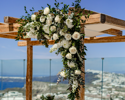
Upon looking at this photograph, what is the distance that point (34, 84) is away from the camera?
307 inches

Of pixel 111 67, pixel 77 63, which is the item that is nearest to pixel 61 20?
pixel 77 63

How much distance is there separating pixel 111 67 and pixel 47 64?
2.60 metres

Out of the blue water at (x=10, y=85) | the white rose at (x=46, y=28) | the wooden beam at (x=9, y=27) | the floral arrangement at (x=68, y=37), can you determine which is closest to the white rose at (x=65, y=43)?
the floral arrangement at (x=68, y=37)

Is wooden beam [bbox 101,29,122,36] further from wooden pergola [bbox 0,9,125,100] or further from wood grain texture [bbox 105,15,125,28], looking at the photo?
wood grain texture [bbox 105,15,125,28]

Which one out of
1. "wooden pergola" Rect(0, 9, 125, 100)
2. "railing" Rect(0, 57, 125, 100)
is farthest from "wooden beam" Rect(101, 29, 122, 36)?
"railing" Rect(0, 57, 125, 100)

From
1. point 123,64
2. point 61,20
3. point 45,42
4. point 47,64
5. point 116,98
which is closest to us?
point 61,20

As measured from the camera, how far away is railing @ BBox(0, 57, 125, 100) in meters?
6.40

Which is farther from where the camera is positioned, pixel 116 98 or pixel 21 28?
pixel 116 98

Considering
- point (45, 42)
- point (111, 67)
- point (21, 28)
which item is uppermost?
point (21, 28)

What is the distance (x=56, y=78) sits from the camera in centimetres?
741

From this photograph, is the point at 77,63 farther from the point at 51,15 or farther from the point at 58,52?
the point at 51,15

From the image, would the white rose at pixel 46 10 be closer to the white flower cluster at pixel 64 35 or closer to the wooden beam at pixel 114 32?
the white flower cluster at pixel 64 35

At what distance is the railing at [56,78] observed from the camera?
6.40m

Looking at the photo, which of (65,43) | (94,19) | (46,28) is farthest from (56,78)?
(94,19)
